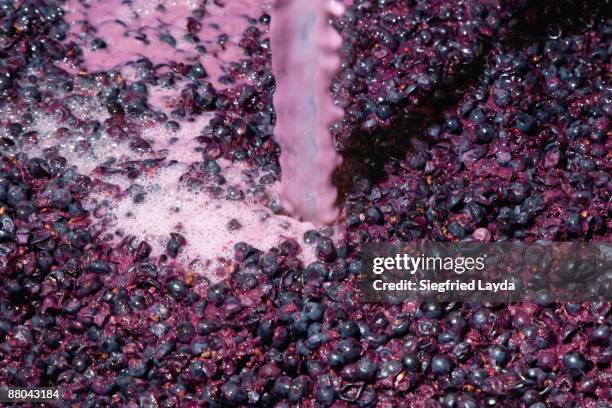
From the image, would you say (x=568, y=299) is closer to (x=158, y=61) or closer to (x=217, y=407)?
(x=217, y=407)

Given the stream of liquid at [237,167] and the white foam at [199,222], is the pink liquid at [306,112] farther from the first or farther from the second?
the white foam at [199,222]

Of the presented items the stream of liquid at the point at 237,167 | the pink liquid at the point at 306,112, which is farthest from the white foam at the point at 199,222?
the pink liquid at the point at 306,112

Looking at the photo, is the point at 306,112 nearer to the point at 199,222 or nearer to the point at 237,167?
the point at 237,167

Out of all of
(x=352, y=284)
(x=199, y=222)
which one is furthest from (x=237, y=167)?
(x=352, y=284)

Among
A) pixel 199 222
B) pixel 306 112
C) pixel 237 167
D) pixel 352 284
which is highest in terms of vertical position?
pixel 306 112

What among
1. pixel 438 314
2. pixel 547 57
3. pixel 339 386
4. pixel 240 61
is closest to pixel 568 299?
pixel 438 314

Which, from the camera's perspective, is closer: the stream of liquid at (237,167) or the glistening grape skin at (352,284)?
the glistening grape skin at (352,284)

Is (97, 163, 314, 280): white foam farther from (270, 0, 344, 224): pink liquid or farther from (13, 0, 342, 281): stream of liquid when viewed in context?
(270, 0, 344, 224): pink liquid
